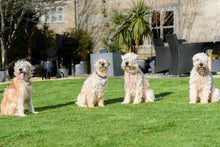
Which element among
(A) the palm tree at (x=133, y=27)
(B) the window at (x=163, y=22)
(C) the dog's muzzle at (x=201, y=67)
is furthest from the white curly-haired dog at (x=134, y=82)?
(B) the window at (x=163, y=22)

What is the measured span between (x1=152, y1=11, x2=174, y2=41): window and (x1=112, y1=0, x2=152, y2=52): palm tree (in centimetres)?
59

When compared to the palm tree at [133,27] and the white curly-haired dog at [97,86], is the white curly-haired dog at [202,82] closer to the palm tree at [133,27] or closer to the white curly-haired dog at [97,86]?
the white curly-haired dog at [97,86]

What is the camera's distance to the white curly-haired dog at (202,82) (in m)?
7.26

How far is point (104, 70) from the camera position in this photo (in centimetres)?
770

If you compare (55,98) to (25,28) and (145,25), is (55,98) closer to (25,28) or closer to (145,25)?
(145,25)

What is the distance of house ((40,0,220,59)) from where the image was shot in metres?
16.9

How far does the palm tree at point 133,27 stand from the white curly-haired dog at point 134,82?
8503 mm

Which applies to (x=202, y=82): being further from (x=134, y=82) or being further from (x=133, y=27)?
(x=133, y=27)

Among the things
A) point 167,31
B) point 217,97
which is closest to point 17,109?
point 217,97

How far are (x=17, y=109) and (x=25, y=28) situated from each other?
12.9 meters

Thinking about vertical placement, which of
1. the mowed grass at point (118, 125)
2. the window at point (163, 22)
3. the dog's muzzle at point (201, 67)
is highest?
the window at point (163, 22)

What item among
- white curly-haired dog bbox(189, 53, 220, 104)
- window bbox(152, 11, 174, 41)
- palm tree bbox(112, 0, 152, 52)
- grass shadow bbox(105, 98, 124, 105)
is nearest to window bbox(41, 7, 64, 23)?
palm tree bbox(112, 0, 152, 52)

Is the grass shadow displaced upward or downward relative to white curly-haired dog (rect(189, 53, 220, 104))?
downward

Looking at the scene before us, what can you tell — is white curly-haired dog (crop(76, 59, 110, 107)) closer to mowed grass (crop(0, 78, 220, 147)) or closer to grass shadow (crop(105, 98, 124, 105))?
mowed grass (crop(0, 78, 220, 147))
